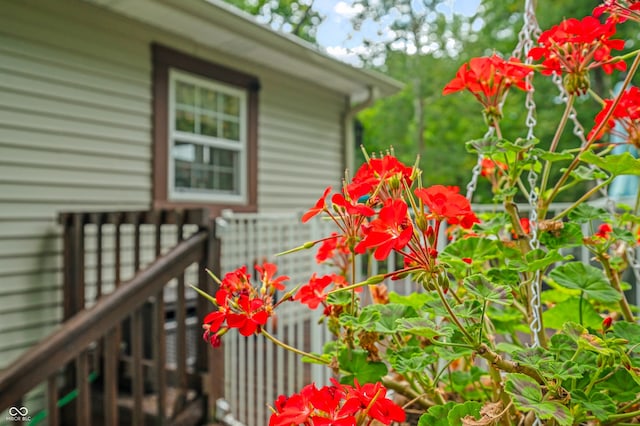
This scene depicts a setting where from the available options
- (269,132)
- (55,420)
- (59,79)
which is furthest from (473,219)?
(269,132)

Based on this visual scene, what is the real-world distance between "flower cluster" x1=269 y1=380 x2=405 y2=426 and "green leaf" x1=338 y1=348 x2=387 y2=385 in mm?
150

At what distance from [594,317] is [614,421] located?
0.82 feet

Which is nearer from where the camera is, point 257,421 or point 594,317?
point 594,317

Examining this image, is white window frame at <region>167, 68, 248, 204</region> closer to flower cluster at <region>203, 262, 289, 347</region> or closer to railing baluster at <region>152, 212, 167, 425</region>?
railing baluster at <region>152, 212, 167, 425</region>

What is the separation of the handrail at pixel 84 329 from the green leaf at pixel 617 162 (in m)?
1.80

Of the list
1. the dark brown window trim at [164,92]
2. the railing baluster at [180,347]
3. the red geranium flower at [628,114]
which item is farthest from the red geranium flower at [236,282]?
the dark brown window trim at [164,92]

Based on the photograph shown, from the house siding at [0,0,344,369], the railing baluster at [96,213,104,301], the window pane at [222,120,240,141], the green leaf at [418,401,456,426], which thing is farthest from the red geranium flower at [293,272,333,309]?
the window pane at [222,120,240,141]

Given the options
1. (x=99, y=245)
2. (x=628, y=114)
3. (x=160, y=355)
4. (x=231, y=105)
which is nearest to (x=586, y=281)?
(x=628, y=114)

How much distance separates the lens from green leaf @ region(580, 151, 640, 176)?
0.62 m

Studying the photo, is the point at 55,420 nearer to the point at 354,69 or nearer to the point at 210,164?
the point at 210,164

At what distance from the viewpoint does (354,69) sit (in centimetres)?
483

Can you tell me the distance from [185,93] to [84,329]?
105 inches

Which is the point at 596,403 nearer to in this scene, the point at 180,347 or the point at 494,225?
the point at 494,225
